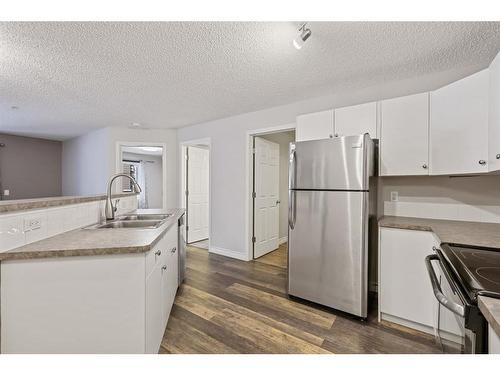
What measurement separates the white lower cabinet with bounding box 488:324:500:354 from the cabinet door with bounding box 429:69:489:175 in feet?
4.49

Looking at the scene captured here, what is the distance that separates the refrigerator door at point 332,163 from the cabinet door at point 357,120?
28 centimetres

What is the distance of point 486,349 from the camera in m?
0.71

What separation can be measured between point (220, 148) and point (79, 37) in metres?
2.32

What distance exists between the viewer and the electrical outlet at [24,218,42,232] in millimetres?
1188

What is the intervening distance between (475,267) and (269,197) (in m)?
2.97

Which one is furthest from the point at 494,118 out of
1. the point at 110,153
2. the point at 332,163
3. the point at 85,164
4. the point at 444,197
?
the point at 85,164

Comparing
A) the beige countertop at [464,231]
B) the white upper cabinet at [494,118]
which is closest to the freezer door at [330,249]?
the beige countertop at [464,231]

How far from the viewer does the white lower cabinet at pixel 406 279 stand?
170 centimetres

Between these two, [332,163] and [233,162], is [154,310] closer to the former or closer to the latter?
[332,163]

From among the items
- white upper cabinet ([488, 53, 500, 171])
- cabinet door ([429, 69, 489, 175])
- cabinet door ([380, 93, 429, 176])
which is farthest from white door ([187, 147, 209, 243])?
white upper cabinet ([488, 53, 500, 171])

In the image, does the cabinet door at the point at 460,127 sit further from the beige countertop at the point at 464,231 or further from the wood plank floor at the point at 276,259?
the wood plank floor at the point at 276,259
